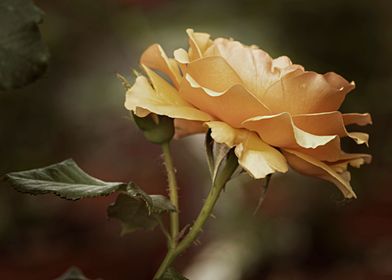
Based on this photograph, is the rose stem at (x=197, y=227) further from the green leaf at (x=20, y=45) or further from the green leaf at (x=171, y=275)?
the green leaf at (x=20, y=45)

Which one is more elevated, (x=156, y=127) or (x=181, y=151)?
(x=156, y=127)

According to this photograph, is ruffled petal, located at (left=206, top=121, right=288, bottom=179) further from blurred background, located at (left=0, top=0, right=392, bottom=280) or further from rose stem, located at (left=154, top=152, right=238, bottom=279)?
blurred background, located at (left=0, top=0, right=392, bottom=280)

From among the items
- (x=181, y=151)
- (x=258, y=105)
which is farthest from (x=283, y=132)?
(x=181, y=151)

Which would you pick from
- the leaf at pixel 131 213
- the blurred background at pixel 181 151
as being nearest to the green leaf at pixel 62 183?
the leaf at pixel 131 213

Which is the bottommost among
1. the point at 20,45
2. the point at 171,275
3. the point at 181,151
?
the point at 181,151

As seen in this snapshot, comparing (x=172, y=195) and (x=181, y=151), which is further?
(x=181, y=151)

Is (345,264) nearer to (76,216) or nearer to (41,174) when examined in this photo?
(76,216)

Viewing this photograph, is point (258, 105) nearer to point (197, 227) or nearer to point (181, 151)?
point (197, 227)
